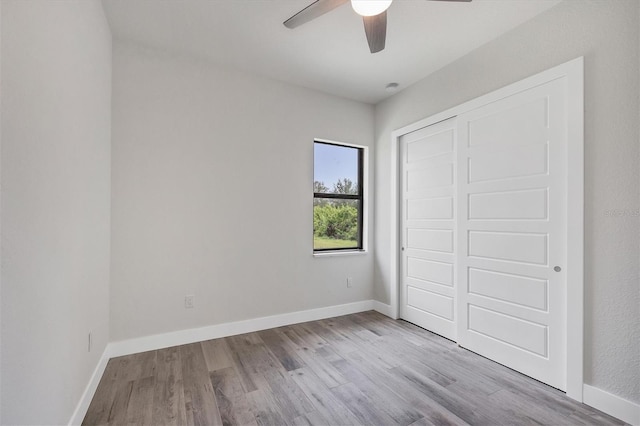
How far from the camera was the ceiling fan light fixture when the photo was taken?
149 centimetres

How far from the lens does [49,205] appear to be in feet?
4.19

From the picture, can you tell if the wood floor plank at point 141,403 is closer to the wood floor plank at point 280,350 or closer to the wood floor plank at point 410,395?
the wood floor plank at point 280,350

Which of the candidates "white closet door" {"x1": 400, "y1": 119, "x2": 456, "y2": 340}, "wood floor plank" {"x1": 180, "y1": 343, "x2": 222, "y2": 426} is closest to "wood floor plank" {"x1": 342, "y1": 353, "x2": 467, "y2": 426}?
"white closet door" {"x1": 400, "y1": 119, "x2": 456, "y2": 340}

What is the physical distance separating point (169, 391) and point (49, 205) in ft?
4.84

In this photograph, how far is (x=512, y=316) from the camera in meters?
2.33

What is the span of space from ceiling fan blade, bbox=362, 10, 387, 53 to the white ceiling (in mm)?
491

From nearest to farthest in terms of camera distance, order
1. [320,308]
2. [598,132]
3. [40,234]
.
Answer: [40,234]
[598,132]
[320,308]

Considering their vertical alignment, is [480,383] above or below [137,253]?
below

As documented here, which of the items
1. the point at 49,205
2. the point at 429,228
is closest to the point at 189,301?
the point at 49,205

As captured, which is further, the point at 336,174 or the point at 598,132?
the point at 336,174

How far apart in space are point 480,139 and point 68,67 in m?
2.94

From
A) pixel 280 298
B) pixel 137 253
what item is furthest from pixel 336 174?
pixel 137 253

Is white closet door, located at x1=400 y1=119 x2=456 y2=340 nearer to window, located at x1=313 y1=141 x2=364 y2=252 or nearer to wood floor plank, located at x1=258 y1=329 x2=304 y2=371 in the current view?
window, located at x1=313 y1=141 x2=364 y2=252

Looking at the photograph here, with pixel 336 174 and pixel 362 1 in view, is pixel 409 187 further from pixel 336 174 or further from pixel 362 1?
pixel 362 1
